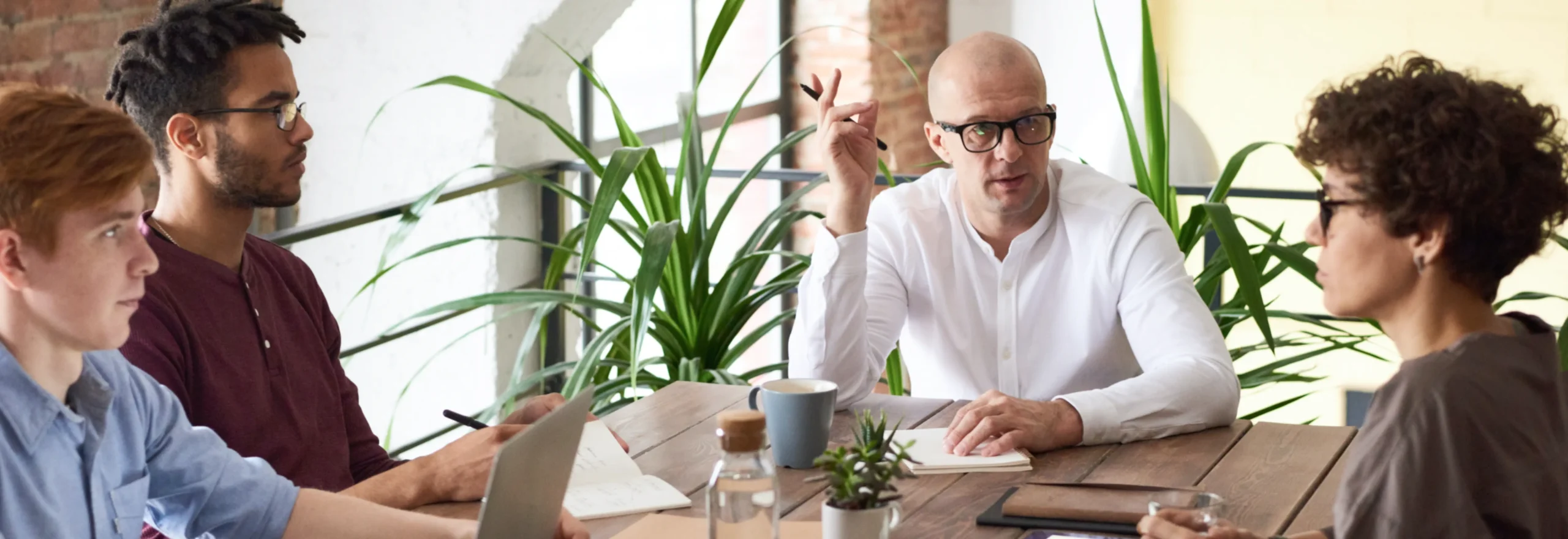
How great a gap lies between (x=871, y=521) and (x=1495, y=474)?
0.49 m

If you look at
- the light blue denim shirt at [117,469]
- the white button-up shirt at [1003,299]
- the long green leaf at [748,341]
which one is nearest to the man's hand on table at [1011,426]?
the white button-up shirt at [1003,299]

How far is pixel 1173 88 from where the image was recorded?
201 inches

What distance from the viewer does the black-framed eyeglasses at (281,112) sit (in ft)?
5.82

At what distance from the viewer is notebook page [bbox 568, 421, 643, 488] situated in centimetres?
165

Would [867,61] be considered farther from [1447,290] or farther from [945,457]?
[1447,290]

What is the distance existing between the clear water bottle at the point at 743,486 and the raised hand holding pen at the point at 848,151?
0.83 m

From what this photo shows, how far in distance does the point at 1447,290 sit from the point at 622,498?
0.83 metres

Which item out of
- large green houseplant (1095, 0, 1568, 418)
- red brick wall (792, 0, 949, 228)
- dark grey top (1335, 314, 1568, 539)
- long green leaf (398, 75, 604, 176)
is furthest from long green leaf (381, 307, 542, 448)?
red brick wall (792, 0, 949, 228)

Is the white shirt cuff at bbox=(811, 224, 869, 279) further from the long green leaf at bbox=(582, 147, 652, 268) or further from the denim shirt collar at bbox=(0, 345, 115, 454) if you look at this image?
the denim shirt collar at bbox=(0, 345, 115, 454)

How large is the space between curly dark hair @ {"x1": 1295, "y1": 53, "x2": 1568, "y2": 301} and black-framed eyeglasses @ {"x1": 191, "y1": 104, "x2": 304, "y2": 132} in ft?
3.96

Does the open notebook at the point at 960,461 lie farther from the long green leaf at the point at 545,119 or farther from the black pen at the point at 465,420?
the long green leaf at the point at 545,119

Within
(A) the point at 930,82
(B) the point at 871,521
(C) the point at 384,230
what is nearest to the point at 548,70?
(C) the point at 384,230

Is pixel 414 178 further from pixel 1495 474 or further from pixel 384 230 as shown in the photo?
pixel 1495 474

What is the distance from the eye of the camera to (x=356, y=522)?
1.45m
